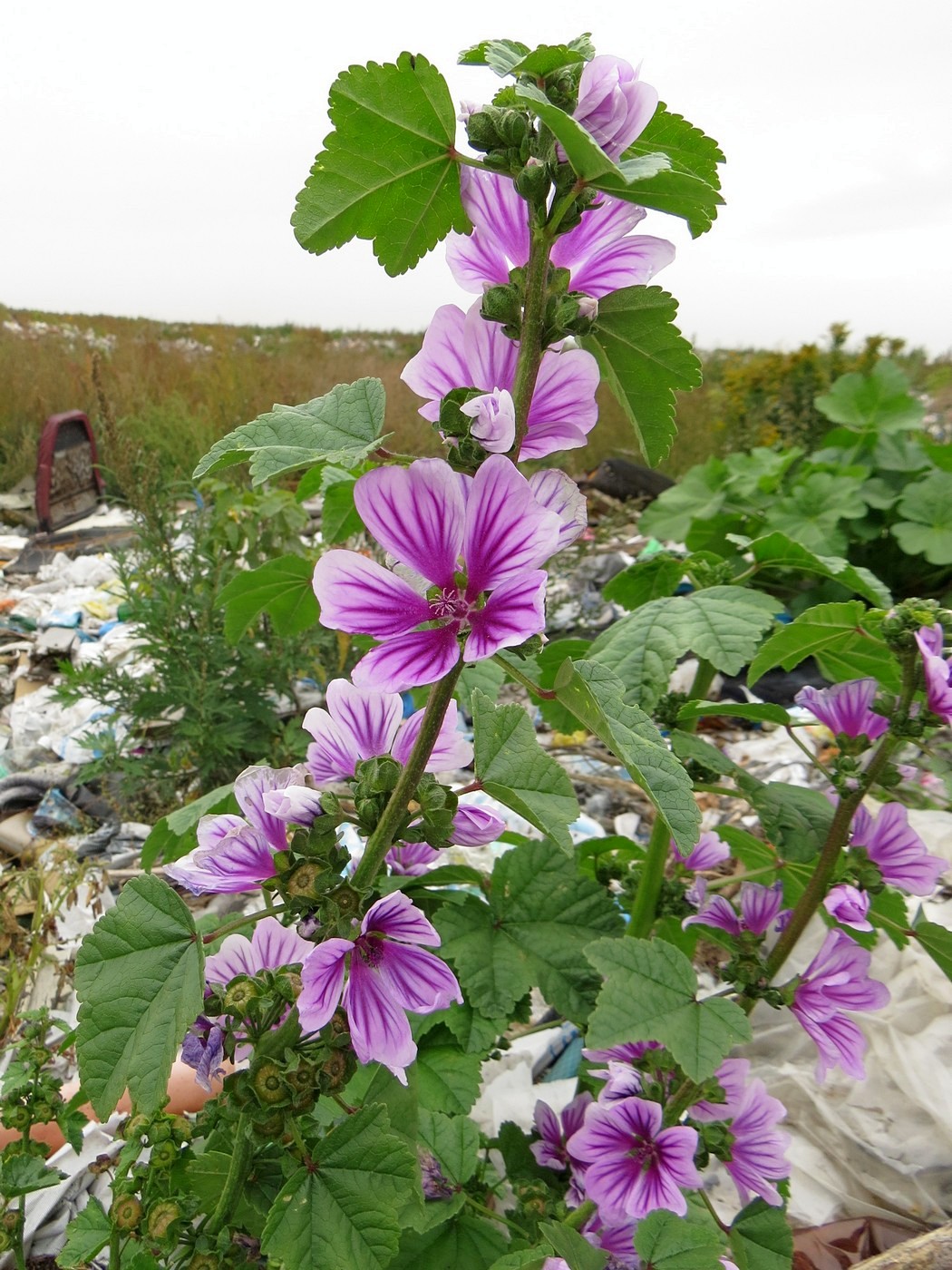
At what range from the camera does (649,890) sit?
3.62 feet

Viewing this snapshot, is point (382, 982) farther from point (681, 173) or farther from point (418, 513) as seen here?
point (681, 173)

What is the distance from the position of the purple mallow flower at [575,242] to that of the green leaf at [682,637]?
1.65 ft

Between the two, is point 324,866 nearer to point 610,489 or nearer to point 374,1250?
point 374,1250

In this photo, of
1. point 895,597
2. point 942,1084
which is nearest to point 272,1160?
point 942,1084

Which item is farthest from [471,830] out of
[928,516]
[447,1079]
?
[928,516]

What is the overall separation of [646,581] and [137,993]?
905 mm

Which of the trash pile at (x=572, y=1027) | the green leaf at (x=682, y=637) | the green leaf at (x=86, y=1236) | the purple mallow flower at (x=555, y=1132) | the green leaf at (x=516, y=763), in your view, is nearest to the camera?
the green leaf at (x=516, y=763)

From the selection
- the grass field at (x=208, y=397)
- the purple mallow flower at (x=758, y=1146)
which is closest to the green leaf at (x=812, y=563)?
Answer: the purple mallow flower at (x=758, y=1146)

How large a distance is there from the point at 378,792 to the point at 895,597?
3.24 meters

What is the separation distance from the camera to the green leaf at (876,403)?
11.6ft

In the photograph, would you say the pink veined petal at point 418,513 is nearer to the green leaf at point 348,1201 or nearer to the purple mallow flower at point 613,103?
the purple mallow flower at point 613,103

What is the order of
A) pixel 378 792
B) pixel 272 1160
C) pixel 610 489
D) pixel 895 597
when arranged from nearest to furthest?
pixel 378 792 → pixel 272 1160 → pixel 895 597 → pixel 610 489

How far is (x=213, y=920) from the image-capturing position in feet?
2.41

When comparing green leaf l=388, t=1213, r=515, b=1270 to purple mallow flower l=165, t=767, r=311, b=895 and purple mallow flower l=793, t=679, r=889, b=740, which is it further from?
purple mallow flower l=793, t=679, r=889, b=740
